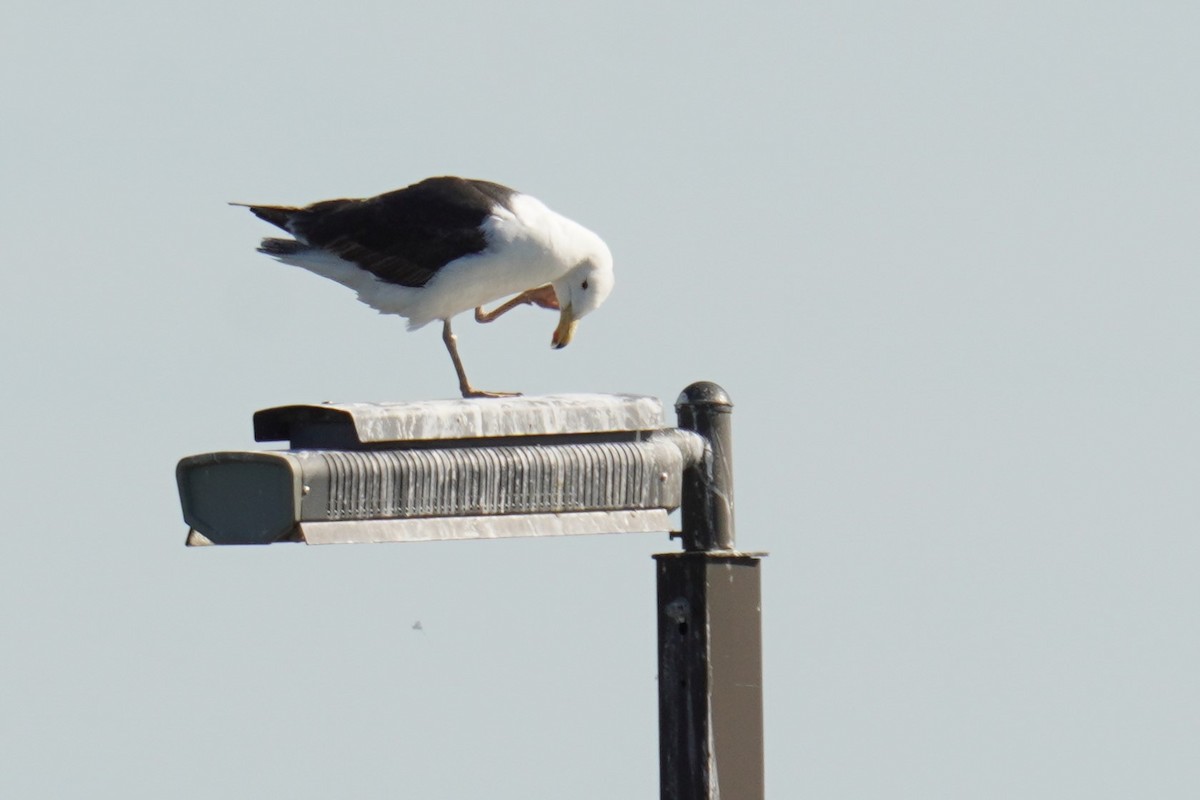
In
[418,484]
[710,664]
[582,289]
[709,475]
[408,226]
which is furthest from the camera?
[582,289]

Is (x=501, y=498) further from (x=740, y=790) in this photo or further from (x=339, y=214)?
(x=339, y=214)

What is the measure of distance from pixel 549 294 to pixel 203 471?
434 centimetres

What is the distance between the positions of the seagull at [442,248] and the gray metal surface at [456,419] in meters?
2.80

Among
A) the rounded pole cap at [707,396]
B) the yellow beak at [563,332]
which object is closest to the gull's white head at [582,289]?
the yellow beak at [563,332]

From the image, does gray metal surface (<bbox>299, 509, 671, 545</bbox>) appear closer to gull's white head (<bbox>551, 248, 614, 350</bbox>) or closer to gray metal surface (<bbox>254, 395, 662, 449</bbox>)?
gray metal surface (<bbox>254, 395, 662, 449</bbox>)

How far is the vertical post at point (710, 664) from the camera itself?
18.2 ft

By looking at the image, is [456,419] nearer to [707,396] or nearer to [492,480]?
[492,480]

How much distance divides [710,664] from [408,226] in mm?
3622

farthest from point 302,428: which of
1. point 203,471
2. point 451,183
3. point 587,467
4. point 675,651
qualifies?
point 451,183

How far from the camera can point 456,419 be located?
17.3 feet

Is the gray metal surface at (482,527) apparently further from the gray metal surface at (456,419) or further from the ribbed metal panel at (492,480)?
the gray metal surface at (456,419)

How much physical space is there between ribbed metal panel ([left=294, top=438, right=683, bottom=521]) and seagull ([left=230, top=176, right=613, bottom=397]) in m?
2.89

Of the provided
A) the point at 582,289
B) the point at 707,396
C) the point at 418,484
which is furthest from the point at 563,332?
the point at 418,484

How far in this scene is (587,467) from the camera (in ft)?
17.9
